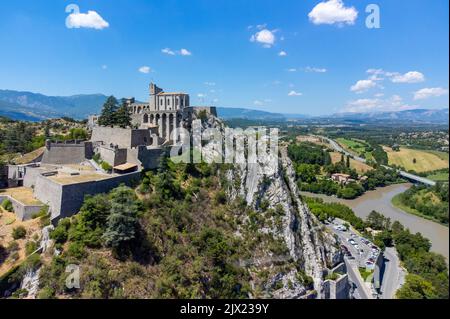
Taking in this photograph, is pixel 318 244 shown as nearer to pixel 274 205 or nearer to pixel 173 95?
pixel 274 205

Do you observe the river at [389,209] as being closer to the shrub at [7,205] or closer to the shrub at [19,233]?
the shrub at [19,233]

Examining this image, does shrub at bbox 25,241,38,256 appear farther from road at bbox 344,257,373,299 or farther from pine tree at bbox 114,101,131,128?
road at bbox 344,257,373,299

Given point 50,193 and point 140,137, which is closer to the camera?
point 50,193

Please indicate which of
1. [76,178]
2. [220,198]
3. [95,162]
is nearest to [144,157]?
[95,162]

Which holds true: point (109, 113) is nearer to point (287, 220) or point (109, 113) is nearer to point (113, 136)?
point (113, 136)

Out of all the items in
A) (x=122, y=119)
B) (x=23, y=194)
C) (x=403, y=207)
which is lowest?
(x=403, y=207)
